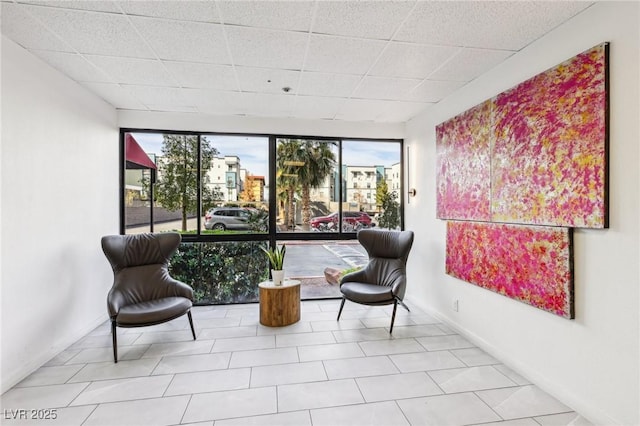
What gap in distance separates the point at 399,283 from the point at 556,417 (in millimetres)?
1766

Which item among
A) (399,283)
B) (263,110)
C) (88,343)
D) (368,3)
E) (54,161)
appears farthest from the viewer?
(263,110)

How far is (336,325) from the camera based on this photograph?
12.3 feet

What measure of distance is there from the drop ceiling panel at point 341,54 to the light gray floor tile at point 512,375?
285 cm

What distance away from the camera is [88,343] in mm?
3230

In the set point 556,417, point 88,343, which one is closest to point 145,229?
point 88,343

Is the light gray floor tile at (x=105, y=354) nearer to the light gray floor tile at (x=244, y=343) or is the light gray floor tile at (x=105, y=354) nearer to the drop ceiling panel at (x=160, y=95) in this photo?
the light gray floor tile at (x=244, y=343)

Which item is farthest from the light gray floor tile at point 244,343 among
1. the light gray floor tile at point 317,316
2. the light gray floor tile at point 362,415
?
the light gray floor tile at point 362,415

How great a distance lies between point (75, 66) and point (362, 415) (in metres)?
3.75

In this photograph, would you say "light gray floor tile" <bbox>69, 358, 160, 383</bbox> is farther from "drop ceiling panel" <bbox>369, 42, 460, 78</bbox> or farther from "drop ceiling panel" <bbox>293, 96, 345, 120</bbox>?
"drop ceiling panel" <bbox>369, 42, 460, 78</bbox>

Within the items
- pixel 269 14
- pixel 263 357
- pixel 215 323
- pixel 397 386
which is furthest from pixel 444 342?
pixel 269 14

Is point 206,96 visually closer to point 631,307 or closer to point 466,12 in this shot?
point 466,12

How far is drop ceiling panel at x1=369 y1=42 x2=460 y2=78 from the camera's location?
2.57m

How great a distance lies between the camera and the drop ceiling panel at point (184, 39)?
2.25 meters

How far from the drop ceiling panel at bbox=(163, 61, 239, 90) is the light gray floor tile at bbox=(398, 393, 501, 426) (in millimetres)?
A: 3131
